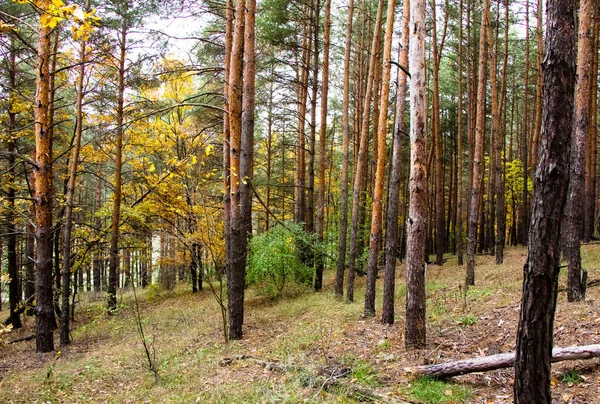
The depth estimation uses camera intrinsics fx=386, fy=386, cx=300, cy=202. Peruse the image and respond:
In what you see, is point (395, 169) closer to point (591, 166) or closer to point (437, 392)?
point (437, 392)

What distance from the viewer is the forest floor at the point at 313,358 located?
4.55 meters

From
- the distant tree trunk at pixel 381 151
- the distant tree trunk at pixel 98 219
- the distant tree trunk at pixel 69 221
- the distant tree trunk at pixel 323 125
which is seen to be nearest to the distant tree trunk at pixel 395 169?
the distant tree trunk at pixel 381 151

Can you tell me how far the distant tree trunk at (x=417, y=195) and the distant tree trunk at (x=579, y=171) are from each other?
2.81m

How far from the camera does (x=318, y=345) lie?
710 centimetres

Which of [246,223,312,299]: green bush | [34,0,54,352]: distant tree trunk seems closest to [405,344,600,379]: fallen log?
[246,223,312,299]: green bush

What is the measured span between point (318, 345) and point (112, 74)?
1125cm

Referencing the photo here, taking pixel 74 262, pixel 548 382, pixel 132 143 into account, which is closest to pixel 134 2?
pixel 132 143

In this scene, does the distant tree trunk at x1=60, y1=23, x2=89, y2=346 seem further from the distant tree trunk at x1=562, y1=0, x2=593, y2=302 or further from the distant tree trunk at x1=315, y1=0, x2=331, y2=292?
the distant tree trunk at x1=562, y1=0, x2=593, y2=302

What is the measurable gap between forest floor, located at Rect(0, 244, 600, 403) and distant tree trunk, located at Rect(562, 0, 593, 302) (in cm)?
52

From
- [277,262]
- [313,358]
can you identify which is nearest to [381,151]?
[313,358]

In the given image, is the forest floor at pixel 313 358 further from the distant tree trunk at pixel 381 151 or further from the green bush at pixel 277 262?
the green bush at pixel 277 262

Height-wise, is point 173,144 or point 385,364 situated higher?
point 173,144

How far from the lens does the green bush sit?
1280 cm

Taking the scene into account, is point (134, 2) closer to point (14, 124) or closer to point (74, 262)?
point (14, 124)
